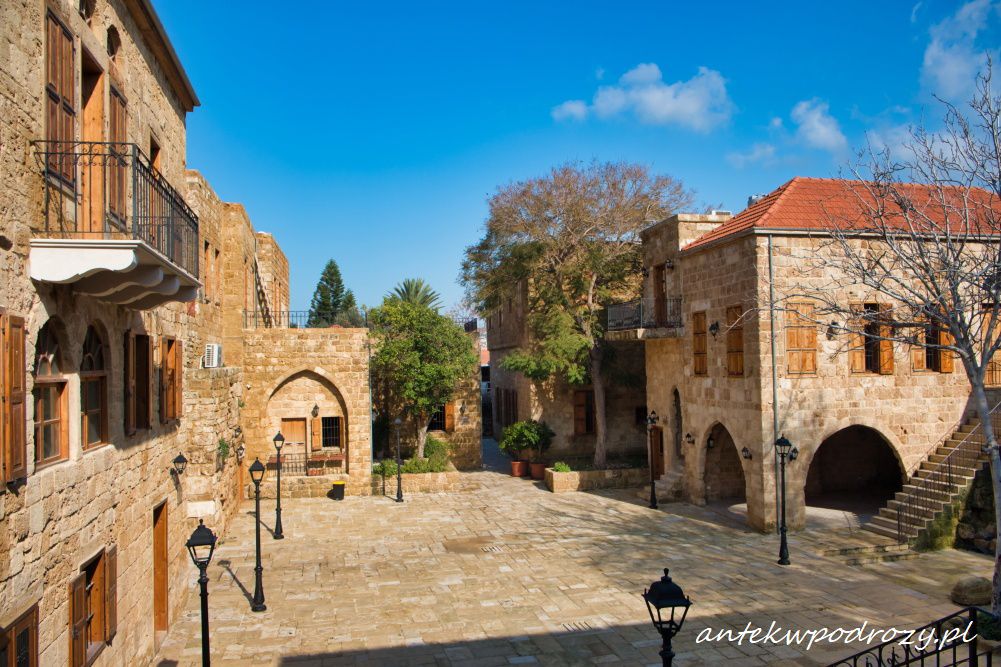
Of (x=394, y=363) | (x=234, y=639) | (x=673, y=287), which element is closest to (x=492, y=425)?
(x=394, y=363)

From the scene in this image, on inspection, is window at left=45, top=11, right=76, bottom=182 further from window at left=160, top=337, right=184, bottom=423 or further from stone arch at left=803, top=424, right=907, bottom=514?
stone arch at left=803, top=424, right=907, bottom=514

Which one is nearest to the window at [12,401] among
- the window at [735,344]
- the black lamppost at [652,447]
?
the window at [735,344]

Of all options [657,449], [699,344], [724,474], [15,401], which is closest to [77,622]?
[15,401]

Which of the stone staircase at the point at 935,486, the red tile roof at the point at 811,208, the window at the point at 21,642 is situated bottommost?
the stone staircase at the point at 935,486

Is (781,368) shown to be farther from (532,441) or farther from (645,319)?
(532,441)

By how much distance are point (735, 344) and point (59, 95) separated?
14.6 metres

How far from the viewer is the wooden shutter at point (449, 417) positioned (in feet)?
83.7

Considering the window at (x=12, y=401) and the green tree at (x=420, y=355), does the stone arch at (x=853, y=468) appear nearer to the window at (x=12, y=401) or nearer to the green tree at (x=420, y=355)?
the green tree at (x=420, y=355)

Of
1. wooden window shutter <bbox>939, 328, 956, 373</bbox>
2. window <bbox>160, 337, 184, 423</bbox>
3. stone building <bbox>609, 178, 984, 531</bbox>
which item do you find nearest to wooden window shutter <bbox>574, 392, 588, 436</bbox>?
stone building <bbox>609, 178, 984, 531</bbox>

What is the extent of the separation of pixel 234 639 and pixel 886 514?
46.1ft

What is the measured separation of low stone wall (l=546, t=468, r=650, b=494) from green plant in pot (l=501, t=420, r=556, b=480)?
1.75 m

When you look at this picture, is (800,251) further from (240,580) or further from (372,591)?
(240,580)

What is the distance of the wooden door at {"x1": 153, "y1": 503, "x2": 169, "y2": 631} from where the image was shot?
10094mm

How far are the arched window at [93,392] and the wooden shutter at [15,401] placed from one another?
164 centimetres
